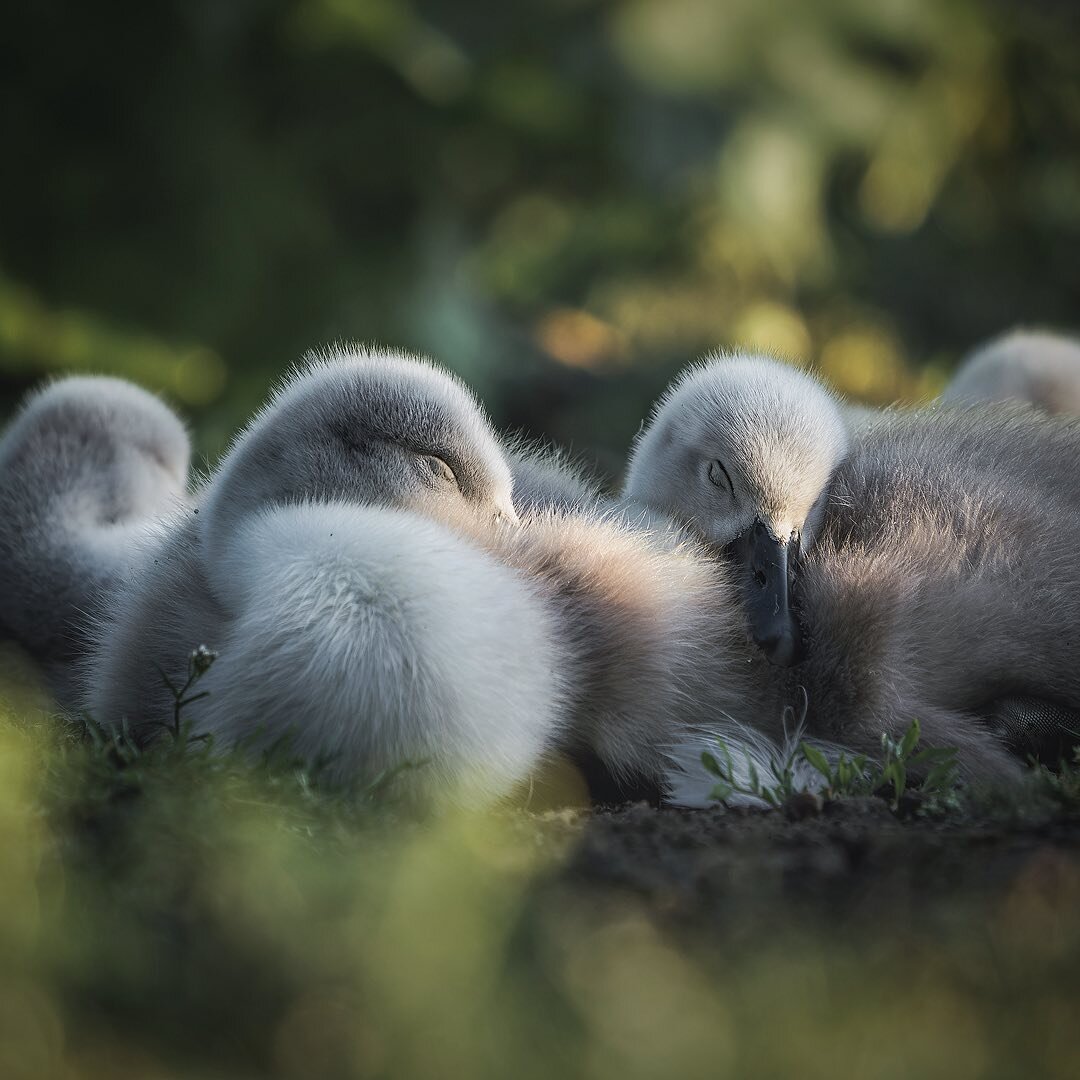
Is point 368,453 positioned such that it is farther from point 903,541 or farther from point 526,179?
point 526,179

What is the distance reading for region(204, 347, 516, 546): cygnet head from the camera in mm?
2195

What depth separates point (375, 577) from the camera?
1.85 metres

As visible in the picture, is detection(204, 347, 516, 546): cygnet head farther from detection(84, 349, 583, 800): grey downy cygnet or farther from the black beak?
the black beak

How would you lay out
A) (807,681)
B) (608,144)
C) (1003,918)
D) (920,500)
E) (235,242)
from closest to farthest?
1. (1003,918)
2. (807,681)
3. (920,500)
4. (235,242)
5. (608,144)

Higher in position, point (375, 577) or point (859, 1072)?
point (859, 1072)

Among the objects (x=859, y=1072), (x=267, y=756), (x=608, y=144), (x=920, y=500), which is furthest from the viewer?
(x=608, y=144)

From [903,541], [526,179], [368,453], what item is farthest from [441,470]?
[526,179]

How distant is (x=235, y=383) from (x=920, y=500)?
354 cm

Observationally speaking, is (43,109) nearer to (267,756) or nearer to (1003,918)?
(267,756)

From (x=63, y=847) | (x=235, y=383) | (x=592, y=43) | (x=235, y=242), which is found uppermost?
(x=592, y=43)

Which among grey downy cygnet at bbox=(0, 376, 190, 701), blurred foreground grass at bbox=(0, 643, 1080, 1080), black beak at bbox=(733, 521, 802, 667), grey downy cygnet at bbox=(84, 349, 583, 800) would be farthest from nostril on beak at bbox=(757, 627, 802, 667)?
grey downy cygnet at bbox=(0, 376, 190, 701)

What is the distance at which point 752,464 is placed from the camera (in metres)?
2.64

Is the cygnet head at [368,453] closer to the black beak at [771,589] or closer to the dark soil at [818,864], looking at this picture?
the black beak at [771,589]

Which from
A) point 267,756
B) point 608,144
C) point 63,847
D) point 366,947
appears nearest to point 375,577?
point 267,756
